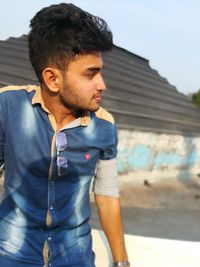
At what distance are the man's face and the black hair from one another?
0.09 ft

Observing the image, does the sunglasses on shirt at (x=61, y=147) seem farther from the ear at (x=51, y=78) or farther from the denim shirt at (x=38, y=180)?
the ear at (x=51, y=78)

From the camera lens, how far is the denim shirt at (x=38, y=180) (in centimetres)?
159

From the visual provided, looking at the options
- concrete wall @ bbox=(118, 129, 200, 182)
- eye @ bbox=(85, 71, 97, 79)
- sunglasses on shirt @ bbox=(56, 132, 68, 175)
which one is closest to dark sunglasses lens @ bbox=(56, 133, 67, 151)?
sunglasses on shirt @ bbox=(56, 132, 68, 175)

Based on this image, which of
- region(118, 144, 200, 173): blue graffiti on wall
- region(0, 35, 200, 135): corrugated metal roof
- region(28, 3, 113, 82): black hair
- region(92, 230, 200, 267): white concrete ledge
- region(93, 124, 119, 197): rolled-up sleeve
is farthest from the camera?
region(0, 35, 200, 135): corrugated metal roof

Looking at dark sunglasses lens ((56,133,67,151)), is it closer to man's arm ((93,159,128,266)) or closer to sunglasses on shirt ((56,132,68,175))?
sunglasses on shirt ((56,132,68,175))

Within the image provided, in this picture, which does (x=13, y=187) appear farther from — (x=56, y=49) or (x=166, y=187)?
(x=166, y=187)

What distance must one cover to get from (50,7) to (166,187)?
9.05 metres

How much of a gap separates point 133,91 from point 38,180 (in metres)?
10.6

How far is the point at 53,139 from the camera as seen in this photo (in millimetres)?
1606

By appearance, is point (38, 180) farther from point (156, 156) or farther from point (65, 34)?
point (156, 156)

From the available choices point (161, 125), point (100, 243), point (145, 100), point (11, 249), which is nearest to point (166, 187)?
point (161, 125)

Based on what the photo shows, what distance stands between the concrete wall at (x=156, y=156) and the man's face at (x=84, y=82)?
7.99 m

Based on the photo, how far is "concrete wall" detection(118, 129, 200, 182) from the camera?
32.2 feet

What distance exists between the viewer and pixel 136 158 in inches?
397
